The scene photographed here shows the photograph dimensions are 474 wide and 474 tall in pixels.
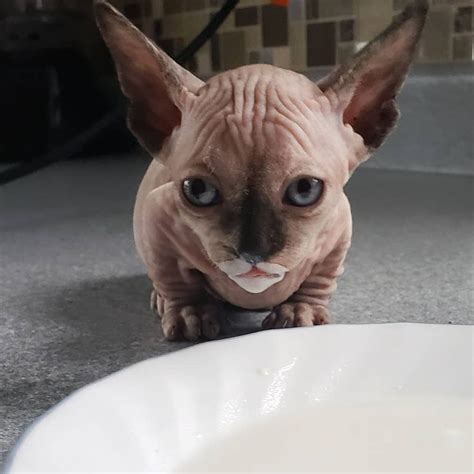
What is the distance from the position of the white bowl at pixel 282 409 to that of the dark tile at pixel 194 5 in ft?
2.97

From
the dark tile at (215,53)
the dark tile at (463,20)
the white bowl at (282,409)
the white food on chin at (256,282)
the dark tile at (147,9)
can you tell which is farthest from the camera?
the dark tile at (147,9)

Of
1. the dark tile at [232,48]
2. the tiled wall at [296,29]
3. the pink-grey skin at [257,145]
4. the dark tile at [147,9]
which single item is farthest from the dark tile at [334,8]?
the pink-grey skin at [257,145]

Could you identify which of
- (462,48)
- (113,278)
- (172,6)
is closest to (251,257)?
(113,278)

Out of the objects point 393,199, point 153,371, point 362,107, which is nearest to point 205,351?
point 153,371

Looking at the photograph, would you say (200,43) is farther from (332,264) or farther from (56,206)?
(332,264)

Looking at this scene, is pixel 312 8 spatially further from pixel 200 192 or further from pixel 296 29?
pixel 200 192

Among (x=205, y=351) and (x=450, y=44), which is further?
(x=450, y=44)

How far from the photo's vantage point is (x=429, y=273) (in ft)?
1.95

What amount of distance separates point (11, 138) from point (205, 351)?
2.76ft

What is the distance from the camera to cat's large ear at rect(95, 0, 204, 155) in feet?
1.26

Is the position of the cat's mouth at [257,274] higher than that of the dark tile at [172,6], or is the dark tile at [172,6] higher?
the dark tile at [172,6]

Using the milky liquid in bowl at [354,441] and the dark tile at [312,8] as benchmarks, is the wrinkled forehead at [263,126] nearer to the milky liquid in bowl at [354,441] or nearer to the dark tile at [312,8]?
the milky liquid in bowl at [354,441]

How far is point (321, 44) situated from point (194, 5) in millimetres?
243

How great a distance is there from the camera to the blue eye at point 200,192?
1.22ft
